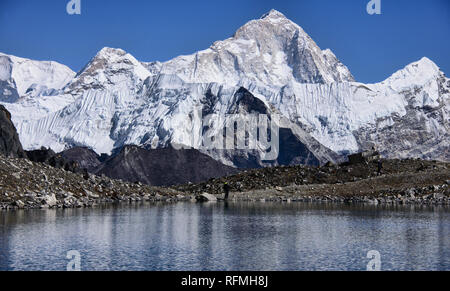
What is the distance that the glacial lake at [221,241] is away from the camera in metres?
38.9

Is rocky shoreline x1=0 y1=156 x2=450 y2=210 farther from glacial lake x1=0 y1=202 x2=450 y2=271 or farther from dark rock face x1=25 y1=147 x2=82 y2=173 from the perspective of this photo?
glacial lake x1=0 y1=202 x2=450 y2=271

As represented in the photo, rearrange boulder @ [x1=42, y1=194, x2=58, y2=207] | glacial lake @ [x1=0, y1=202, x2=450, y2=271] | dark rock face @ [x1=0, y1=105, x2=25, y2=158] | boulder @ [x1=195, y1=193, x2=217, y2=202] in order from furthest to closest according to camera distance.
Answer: boulder @ [x1=195, y1=193, x2=217, y2=202]
dark rock face @ [x1=0, y1=105, x2=25, y2=158]
boulder @ [x1=42, y1=194, x2=58, y2=207]
glacial lake @ [x1=0, y1=202, x2=450, y2=271]

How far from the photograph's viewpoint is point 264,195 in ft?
382

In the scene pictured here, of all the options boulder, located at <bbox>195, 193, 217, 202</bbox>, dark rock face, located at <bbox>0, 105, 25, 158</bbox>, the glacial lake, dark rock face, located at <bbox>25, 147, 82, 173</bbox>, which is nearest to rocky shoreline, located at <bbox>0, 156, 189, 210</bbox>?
dark rock face, located at <bbox>25, 147, 82, 173</bbox>

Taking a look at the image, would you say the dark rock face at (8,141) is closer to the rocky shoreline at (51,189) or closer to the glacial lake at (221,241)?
the rocky shoreline at (51,189)

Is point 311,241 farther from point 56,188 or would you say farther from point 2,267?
point 56,188

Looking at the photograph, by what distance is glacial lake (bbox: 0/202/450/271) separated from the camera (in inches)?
1531

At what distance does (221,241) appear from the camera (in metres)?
49.0

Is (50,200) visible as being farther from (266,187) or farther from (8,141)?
(266,187)

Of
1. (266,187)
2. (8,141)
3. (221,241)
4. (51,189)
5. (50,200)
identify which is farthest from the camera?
(266,187)

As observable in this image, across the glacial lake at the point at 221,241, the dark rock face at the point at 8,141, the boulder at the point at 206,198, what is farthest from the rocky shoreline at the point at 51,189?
the glacial lake at the point at 221,241

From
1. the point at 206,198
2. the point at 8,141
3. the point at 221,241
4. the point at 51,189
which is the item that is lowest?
the point at 221,241

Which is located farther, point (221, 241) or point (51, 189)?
point (51, 189)

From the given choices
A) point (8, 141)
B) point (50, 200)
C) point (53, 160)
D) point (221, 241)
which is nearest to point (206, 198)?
point (53, 160)
